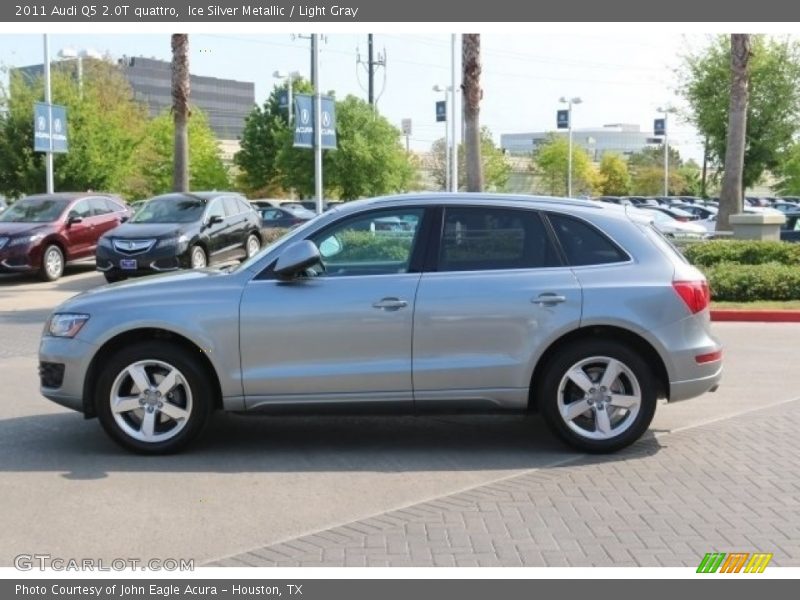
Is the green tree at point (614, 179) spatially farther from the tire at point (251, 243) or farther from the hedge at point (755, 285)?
the hedge at point (755, 285)

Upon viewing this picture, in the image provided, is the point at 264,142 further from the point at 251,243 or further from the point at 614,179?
the point at 614,179

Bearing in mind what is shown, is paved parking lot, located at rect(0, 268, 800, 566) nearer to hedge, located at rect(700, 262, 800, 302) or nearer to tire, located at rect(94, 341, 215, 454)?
tire, located at rect(94, 341, 215, 454)

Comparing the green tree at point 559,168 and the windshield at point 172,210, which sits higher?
the green tree at point 559,168

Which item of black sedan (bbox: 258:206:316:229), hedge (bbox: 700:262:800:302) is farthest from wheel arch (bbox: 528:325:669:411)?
black sedan (bbox: 258:206:316:229)

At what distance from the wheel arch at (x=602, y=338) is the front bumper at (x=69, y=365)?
9.84ft

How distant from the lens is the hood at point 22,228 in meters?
19.0

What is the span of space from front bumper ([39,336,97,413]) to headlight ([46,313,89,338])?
0.14 feet

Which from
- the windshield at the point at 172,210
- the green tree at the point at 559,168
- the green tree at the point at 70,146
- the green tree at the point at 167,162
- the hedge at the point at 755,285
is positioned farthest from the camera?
the green tree at the point at 559,168

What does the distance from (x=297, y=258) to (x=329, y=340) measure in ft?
1.92

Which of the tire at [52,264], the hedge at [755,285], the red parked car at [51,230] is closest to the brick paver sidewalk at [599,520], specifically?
the hedge at [755,285]

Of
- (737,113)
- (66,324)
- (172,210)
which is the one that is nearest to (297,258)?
(66,324)

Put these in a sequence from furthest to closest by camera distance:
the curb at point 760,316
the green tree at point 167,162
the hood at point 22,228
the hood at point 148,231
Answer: the green tree at point 167,162
the hood at point 22,228
the hood at point 148,231
the curb at point 760,316

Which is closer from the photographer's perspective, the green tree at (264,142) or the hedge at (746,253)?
the hedge at (746,253)

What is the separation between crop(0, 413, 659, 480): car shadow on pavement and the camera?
21.5 ft
